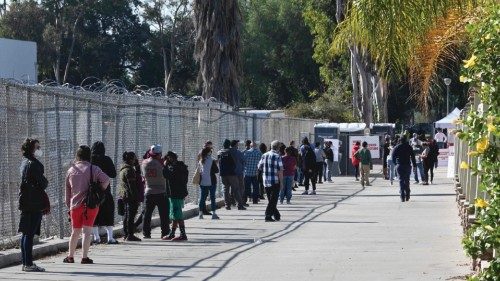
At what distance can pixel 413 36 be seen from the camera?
48.0 feet

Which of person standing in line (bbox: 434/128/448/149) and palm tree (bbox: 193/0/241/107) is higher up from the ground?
palm tree (bbox: 193/0/241/107)

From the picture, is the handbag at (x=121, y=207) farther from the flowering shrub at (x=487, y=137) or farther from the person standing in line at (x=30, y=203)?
the flowering shrub at (x=487, y=137)

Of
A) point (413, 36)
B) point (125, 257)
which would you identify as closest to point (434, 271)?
point (413, 36)

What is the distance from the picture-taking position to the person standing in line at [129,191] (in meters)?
20.0

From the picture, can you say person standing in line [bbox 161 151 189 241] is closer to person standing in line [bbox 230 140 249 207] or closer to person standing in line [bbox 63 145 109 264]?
person standing in line [bbox 63 145 109 264]

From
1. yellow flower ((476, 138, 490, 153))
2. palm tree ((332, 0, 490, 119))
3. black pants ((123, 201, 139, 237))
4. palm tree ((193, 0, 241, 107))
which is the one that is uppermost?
palm tree ((193, 0, 241, 107))

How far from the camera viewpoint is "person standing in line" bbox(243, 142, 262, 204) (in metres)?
31.6

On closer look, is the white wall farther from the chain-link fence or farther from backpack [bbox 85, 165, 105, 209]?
backpack [bbox 85, 165, 105, 209]

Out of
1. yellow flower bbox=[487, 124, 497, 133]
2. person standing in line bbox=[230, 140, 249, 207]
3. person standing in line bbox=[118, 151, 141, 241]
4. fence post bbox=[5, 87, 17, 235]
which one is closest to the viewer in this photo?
yellow flower bbox=[487, 124, 497, 133]

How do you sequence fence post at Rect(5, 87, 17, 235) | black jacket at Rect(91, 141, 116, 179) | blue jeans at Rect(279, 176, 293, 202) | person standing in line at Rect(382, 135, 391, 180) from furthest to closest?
person standing in line at Rect(382, 135, 391, 180)
blue jeans at Rect(279, 176, 293, 202)
black jacket at Rect(91, 141, 116, 179)
fence post at Rect(5, 87, 17, 235)

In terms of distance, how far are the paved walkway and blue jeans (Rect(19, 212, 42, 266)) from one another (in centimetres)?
22

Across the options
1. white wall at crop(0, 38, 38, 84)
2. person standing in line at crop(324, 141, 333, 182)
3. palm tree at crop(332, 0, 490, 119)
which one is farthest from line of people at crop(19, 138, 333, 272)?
white wall at crop(0, 38, 38, 84)

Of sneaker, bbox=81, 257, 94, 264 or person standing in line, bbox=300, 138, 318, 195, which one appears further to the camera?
person standing in line, bbox=300, 138, 318, 195

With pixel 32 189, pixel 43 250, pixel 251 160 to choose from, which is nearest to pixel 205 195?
pixel 251 160
